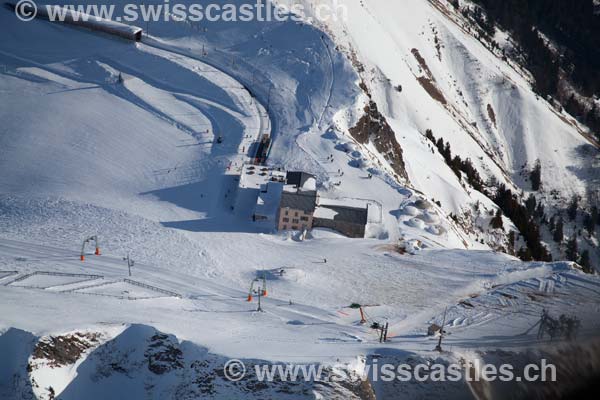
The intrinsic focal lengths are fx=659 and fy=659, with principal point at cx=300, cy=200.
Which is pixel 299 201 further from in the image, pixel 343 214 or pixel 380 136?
pixel 380 136

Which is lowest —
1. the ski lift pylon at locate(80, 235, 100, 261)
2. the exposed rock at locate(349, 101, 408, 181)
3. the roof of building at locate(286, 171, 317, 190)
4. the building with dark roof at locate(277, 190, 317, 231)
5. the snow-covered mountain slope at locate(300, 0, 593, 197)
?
the ski lift pylon at locate(80, 235, 100, 261)

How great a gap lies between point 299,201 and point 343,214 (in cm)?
367

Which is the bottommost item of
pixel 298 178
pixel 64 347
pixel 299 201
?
pixel 64 347

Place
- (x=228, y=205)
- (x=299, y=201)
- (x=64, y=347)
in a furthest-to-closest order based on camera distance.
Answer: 1. (x=228, y=205)
2. (x=299, y=201)
3. (x=64, y=347)

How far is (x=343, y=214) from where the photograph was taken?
5125 centimetres

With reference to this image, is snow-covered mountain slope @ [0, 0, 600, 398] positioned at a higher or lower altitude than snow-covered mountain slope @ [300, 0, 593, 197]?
lower

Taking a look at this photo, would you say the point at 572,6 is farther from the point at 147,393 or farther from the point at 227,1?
the point at 147,393

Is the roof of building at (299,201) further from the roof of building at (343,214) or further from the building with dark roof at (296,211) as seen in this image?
the roof of building at (343,214)

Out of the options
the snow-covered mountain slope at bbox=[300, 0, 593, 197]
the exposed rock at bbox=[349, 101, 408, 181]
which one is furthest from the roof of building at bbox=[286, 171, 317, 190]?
the snow-covered mountain slope at bbox=[300, 0, 593, 197]

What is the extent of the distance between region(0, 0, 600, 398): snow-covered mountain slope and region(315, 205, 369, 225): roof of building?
1.20 m

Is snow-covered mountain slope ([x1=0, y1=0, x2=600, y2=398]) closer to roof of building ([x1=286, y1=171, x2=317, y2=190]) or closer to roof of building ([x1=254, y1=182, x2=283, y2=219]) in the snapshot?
roof of building ([x1=254, y1=182, x2=283, y2=219])

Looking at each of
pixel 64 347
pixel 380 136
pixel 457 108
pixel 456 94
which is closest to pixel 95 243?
pixel 64 347

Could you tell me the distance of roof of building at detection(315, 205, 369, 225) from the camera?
50812 mm

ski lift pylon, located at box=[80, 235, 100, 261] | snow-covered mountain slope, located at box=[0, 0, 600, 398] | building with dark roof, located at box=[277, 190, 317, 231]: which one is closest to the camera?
snow-covered mountain slope, located at box=[0, 0, 600, 398]
